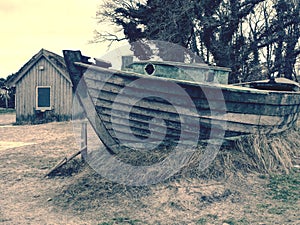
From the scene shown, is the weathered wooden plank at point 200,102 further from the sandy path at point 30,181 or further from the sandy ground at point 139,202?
the sandy path at point 30,181

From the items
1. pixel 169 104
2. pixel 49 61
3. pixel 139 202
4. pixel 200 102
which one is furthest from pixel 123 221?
pixel 49 61

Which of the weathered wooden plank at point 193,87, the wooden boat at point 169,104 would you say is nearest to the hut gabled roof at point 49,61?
the wooden boat at point 169,104

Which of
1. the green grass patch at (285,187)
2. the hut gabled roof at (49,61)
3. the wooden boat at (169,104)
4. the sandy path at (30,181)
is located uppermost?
the hut gabled roof at (49,61)

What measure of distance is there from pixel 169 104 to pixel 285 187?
8.11 feet

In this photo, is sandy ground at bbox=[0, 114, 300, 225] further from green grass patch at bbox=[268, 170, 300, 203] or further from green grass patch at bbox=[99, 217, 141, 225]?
green grass patch at bbox=[268, 170, 300, 203]

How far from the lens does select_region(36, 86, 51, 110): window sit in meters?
16.6

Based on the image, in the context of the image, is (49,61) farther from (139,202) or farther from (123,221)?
(123,221)

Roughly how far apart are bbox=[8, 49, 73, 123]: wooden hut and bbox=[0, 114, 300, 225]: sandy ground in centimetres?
1017

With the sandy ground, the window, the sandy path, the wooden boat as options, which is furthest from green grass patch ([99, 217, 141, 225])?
the window

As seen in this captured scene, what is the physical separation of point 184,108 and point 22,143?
739cm

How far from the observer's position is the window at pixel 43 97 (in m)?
16.6

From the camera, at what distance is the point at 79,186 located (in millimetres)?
5527

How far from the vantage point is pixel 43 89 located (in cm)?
1666

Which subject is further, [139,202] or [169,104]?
[169,104]
